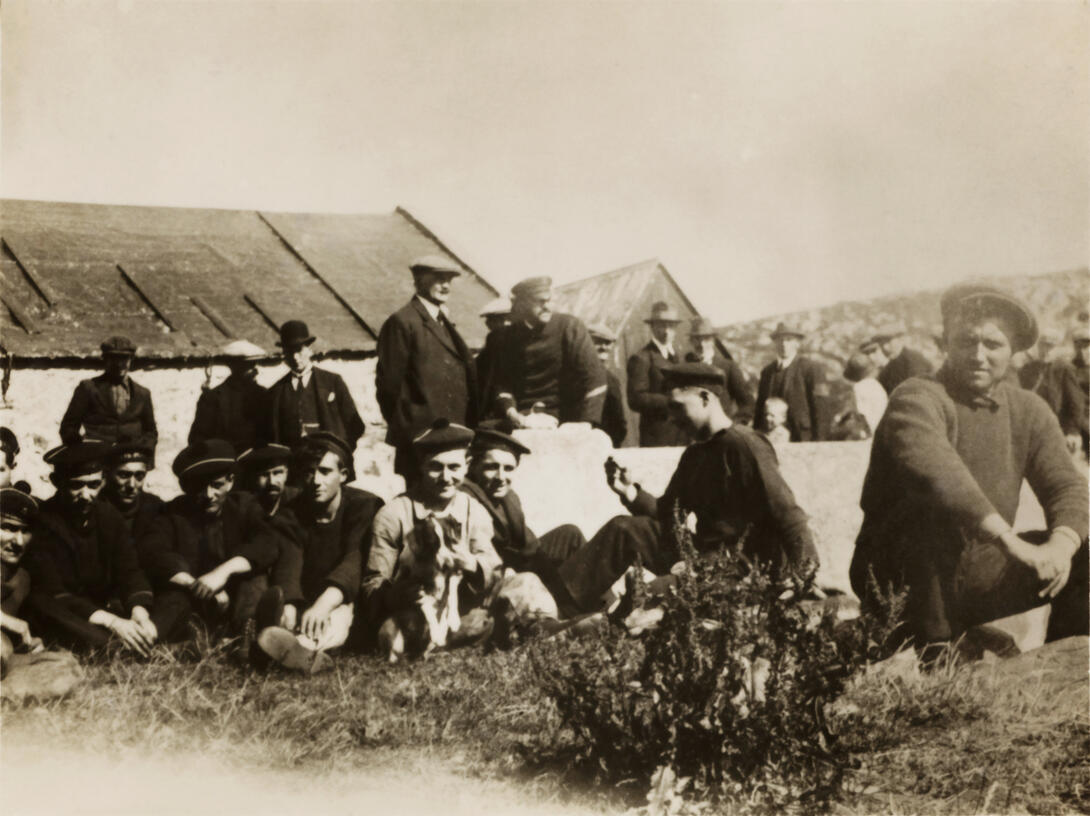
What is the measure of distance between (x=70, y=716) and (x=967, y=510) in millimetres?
4291

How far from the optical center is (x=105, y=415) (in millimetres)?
4984

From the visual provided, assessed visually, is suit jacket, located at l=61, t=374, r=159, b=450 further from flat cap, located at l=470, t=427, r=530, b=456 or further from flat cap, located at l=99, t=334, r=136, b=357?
flat cap, located at l=470, t=427, r=530, b=456

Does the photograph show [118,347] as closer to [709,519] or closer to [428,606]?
[428,606]

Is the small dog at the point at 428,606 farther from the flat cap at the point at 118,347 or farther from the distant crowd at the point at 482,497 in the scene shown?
the flat cap at the point at 118,347

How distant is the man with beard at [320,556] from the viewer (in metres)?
4.91

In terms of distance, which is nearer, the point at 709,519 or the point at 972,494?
the point at 709,519

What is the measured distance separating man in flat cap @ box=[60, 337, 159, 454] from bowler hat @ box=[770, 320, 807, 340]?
3.46 metres

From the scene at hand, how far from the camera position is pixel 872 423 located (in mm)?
5945

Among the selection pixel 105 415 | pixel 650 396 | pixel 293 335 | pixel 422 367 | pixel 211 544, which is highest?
pixel 293 335

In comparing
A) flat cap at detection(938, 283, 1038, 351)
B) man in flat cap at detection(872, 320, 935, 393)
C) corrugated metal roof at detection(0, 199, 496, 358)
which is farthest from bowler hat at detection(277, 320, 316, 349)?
flat cap at detection(938, 283, 1038, 351)

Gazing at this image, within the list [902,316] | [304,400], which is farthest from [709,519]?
[304,400]

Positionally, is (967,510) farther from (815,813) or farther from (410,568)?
(410,568)

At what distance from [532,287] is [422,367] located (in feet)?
2.42

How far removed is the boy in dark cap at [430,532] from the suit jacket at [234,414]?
72 centimetres
